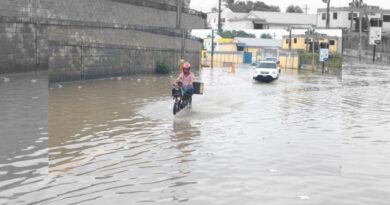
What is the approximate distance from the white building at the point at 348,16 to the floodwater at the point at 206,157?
78.0m

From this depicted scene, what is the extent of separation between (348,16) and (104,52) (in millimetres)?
72544

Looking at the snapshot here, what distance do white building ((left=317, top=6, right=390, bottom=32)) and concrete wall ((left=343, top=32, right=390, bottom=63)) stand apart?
16.2 feet

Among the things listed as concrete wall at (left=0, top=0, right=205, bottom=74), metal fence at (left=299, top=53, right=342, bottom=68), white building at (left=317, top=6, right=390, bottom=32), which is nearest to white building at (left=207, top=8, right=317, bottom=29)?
white building at (left=317, top=6, right=390, bottom=32)

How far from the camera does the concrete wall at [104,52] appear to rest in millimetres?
28141

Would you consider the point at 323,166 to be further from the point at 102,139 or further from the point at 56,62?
the point at 56,62

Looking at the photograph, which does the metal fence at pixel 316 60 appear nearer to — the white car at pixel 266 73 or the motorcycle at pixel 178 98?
the white car at pixel 266 73

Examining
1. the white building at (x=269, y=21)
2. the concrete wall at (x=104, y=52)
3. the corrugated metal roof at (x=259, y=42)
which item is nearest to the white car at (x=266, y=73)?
the concrete wall at (x=104, y=52)

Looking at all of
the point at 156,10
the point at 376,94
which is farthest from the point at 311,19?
the point at 376,94

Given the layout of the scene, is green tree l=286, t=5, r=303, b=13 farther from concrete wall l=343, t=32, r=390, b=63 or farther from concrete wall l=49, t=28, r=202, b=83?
concrete wall l=49, t=28, r=202, b=83

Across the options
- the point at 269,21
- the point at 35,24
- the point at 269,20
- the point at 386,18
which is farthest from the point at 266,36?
the point at 35,24

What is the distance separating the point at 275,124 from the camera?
15578mm

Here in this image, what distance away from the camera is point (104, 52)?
3259 centimetres

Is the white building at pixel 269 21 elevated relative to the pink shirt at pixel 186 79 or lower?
elevated

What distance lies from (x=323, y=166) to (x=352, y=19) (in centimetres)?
8545
